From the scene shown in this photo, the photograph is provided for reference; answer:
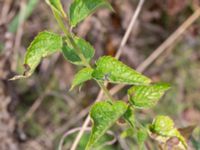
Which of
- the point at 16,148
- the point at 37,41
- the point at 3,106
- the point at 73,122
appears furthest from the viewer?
the point at 73,122

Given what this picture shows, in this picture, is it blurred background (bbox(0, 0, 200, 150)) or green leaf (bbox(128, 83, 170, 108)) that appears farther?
blurred background (bbox(0, 0, 200, 150))

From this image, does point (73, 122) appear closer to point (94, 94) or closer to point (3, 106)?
point (94, 94)

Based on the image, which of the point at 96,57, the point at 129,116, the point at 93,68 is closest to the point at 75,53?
the point at 93,68

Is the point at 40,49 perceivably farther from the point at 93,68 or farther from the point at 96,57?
the point at 96,57

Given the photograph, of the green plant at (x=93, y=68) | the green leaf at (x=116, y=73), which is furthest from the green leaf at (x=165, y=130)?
the green leaf at (x=116, y=73)

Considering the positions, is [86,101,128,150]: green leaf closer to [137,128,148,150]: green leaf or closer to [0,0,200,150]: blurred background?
[137,128,148,150]: green leaf

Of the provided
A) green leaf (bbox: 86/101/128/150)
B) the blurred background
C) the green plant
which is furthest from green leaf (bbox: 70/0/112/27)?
the blurred background

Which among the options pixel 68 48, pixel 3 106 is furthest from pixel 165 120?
pixel 3 106
